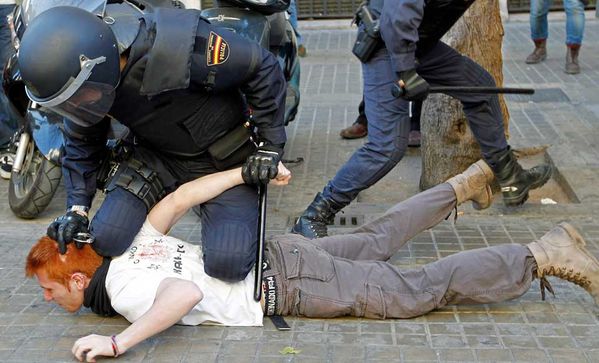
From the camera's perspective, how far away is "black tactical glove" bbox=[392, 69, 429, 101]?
4633mm

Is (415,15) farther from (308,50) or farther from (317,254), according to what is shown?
(308,50)

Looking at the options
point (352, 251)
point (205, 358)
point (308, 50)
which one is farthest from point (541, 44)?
point (205, 358)

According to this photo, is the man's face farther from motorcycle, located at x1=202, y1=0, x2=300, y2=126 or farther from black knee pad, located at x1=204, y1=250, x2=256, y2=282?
motorcycle, located at x1=202, y1=0, x2=300, y2=126

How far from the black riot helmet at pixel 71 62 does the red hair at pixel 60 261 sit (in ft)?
1.82

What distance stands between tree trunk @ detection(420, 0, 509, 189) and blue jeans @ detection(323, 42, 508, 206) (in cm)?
52

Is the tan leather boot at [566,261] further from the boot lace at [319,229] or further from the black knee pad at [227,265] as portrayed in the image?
the boot lace at [319,229]

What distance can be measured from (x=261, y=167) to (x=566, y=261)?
4.21 feet

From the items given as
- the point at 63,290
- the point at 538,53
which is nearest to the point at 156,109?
the point at 63,290

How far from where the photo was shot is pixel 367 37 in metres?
4.81

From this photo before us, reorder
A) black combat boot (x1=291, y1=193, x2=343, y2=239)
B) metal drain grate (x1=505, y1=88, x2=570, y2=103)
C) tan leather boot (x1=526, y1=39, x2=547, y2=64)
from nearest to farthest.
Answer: black combat boot (x1=291, y1=193, x2=343, y2=239)
metal drain grate (x1=505, y1=88, x2=570, y2=103)
tan leather boot (x1=526, y1=39, x2=547, y2=64)

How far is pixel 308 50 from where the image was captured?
10.6 meters

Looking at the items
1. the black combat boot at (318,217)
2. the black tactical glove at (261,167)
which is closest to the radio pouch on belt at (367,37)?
the black combat boot at (318,217)

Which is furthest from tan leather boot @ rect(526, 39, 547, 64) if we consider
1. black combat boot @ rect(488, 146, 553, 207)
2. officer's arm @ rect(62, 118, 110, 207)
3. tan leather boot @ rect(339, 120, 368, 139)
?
officer's arm @ rect(62, 118, 110, 207)

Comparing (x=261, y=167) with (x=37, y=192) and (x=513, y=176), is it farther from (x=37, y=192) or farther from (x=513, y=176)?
(x=37, y=192)
